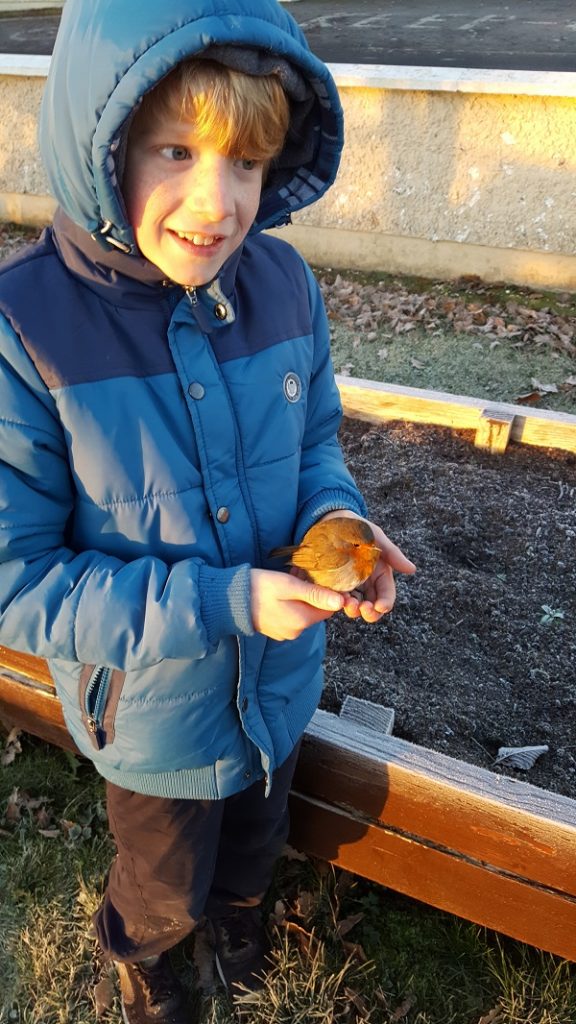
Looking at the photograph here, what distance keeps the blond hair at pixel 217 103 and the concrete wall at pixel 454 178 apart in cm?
545

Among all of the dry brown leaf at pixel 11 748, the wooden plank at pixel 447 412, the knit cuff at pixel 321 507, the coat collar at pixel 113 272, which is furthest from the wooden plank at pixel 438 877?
the wooden plank at pixel 447 412

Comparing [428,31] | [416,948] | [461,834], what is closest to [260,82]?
[461,834]

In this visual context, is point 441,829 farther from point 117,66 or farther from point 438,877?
point 117,66

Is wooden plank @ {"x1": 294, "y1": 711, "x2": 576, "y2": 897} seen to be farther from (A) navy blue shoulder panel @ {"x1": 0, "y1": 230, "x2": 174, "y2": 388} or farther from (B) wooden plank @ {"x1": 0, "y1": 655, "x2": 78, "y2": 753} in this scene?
(A) navy blue shoulder panel @ {"x1": 0, "y1": 230, "x2": 174, "y2": 388}

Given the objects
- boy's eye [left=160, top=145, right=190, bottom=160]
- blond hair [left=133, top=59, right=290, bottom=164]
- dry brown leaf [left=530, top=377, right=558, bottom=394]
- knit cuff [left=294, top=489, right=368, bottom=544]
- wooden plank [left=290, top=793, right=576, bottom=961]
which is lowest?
dry brown leaf [left=530, top=377, right=558, bottom=394]

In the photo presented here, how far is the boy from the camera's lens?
130 cm

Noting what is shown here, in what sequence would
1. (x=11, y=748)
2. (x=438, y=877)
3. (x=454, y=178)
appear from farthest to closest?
(x=454, y=178) → (x=11, y=748) → (x=438, y=877)

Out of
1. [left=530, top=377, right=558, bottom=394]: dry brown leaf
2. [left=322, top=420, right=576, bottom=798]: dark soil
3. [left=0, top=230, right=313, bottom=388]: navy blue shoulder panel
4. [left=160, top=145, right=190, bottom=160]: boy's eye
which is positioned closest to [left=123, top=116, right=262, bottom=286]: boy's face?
[left=160, top=145, right=190, bottom=160]: boy's eye

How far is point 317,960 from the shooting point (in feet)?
7.71

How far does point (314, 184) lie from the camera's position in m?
1.77

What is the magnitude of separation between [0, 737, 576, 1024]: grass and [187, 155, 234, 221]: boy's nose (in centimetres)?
212

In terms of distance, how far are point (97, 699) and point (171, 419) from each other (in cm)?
64

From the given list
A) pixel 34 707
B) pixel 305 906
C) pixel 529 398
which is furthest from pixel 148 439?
pixel 529 398

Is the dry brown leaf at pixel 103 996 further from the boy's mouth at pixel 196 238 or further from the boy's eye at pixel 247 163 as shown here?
the boy's eye at pixel 247 163
